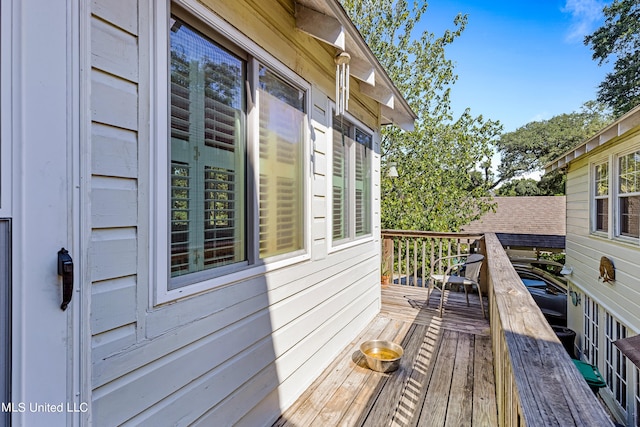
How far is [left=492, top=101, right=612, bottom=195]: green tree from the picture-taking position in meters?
21.2

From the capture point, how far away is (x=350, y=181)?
11.8 feet

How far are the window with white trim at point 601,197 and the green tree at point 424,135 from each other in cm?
332

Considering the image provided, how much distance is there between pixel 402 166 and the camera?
9.44 meters

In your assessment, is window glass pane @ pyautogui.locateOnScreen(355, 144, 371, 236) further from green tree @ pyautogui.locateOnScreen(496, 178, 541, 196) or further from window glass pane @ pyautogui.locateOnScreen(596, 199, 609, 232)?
green tree @ pyautogui.locateOnScreen(496, 178, 541, 196)

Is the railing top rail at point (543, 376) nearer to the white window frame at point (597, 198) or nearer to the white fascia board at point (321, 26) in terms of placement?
the white fascia board at point (321, 26)

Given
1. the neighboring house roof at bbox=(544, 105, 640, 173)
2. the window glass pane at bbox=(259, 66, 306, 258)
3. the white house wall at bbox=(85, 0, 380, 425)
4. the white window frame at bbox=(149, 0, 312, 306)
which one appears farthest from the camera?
the neighboring house roof at bbox=(544, 105, 640, 173)

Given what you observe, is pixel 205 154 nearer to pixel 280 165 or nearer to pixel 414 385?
pixel 280 165

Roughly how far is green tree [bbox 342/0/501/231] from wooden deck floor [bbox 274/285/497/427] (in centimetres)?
539

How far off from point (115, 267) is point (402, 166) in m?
8.99

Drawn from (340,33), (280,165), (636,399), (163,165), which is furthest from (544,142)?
(163,165)

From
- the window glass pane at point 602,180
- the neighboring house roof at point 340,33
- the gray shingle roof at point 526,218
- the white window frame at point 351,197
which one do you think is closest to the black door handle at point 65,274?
the neighboring house roof at point 340,33

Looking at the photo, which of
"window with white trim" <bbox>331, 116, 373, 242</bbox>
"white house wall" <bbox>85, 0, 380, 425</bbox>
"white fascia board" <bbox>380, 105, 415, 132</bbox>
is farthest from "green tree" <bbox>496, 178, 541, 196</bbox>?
"white house wall" <bbox>85, 0, 380, 425</bbox>

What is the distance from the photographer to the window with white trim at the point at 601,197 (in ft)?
18.3

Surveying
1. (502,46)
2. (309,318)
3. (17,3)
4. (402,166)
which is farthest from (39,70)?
(502,46)
